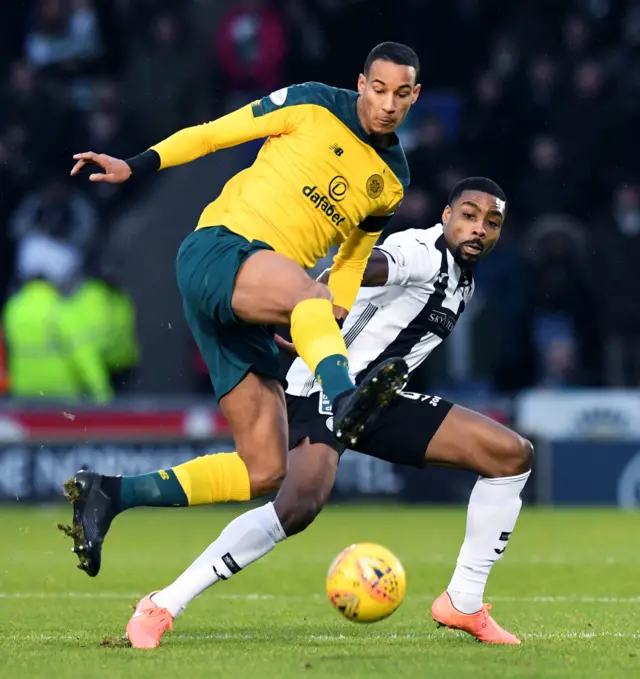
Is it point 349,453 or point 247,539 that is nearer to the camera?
point 247,539

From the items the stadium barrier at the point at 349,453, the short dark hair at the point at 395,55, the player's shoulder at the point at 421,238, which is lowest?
the stadium barrier at the point at 349,453

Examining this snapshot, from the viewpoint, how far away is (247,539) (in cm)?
624

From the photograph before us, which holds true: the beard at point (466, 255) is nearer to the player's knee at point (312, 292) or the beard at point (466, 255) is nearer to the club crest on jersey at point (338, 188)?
the club crest on jersey at point (338, 188)

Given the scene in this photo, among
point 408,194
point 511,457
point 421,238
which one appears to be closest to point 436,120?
point 408,194

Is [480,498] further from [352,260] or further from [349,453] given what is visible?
[349,453]

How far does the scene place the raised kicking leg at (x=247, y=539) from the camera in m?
6.02

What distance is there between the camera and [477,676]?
5.22 meters

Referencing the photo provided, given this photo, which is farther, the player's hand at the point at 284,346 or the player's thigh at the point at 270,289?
the player's hand at the point at 284,346

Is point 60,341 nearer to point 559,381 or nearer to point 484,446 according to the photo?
point 559,381

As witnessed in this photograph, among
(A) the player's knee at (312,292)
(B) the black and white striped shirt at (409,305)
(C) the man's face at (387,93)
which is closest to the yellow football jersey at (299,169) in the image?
(C) the man's face at (387,93)

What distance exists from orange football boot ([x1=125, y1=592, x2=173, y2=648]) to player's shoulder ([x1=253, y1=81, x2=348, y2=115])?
6.28 feet

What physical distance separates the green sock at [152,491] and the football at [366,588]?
654mm

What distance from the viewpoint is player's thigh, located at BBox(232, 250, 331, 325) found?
5711mm

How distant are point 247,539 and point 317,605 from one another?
1501 mm
